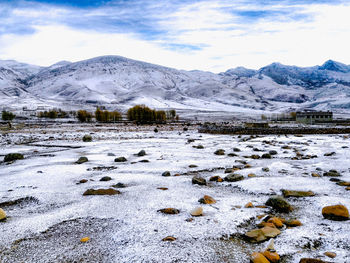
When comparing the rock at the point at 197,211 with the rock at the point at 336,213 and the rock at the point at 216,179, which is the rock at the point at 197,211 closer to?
the rock at the point at 336,213

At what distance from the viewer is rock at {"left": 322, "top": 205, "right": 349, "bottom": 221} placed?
20.7 feet

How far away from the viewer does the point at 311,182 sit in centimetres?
992

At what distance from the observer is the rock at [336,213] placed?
6320mm

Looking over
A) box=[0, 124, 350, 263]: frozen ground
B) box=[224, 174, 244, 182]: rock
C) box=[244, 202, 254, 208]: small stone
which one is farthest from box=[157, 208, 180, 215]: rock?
box=[224, 174, 244, 182]: rock

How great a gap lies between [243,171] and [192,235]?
6.89 m

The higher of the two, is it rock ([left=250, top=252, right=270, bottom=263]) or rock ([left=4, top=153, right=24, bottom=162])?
rock ([left=250, top=252, right=270, bottom=263])

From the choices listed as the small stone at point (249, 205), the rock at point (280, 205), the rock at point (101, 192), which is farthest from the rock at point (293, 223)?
the rock at point (101, 192)

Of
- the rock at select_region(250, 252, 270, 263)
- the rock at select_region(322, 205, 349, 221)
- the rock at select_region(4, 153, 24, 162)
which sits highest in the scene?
the rock at select_region(322, 205, 349, 221)

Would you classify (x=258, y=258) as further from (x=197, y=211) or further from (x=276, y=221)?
(x=197, y=211)

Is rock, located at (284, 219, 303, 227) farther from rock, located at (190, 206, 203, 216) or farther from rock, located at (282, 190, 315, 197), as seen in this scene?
rock, located at (282, 190, 315, 197)

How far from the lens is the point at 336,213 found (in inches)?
252

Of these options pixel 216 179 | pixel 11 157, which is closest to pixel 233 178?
pixel 216 179

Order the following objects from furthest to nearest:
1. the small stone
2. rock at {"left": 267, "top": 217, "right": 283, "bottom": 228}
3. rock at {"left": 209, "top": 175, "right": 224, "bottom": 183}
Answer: rock at {"left": 209, "top": 175, "right": 224, "bottom": 183} < the small stone < rock at {"left": 267, "top": 217, "right": 283, "bottom": 228}

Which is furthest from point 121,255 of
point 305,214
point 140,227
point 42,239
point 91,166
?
point 91,166
